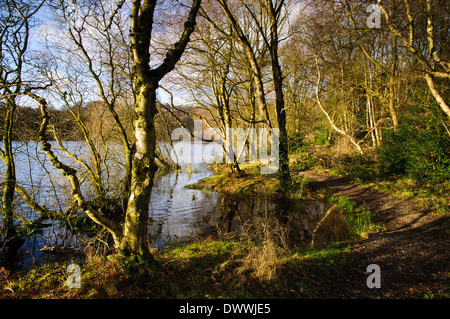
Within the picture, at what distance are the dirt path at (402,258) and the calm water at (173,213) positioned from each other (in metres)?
1.70

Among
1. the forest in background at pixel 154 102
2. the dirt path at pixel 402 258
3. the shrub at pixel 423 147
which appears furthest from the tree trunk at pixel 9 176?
the shrub at pixel 423 147

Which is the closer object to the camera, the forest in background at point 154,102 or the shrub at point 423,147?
the forest in background at point 154,102

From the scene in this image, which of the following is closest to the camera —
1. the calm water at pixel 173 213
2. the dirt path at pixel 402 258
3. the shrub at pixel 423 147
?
the dirt path at pixel 402 258

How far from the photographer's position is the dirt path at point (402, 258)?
11.4ft

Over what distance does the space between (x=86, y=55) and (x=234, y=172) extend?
333 inches

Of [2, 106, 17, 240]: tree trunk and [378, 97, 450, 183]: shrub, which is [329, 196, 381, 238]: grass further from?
[2, 106, 17, 240]: tree trunk

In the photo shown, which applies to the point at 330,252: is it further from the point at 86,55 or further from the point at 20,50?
the point at 20,50

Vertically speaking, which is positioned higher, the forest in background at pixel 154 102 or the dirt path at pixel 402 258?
the forest in background at pixel 154 102

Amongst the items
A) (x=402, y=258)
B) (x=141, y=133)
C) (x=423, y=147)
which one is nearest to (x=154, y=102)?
(x=141, y=133)

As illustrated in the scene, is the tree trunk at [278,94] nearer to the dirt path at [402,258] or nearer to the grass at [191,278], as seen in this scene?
the dirt path at [402,258]

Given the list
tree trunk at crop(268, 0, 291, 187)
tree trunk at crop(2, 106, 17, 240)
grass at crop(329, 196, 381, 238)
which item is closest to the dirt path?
grass at crop(329, 196, 381, 238)

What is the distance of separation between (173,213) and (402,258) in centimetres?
689
